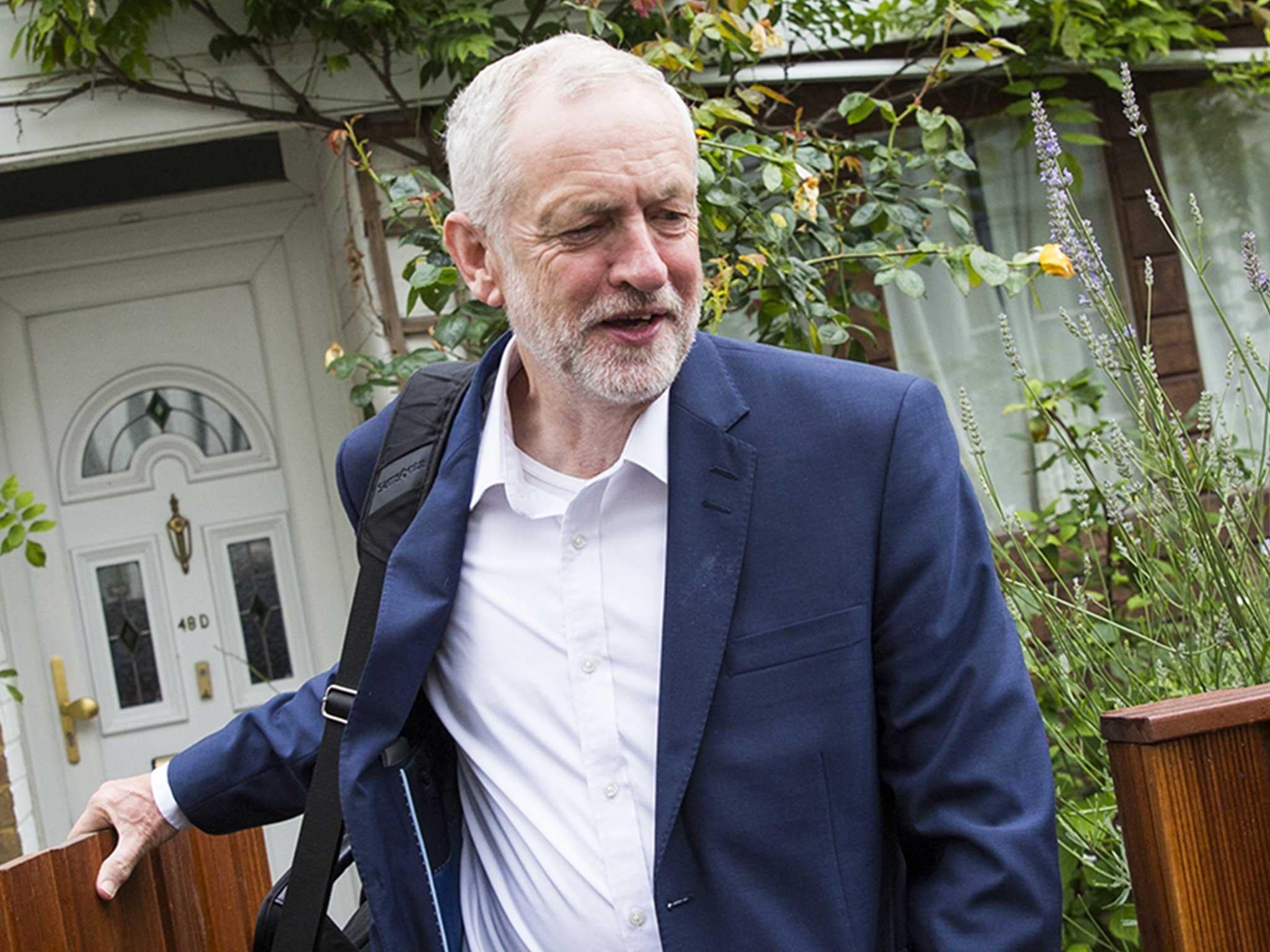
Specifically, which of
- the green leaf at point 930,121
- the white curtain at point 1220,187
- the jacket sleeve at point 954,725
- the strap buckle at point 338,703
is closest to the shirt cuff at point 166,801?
the strap buckle at point 338,703

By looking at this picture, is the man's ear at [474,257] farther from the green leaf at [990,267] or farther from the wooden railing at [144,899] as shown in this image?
the green leaf at [990,267]

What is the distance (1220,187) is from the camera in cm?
482

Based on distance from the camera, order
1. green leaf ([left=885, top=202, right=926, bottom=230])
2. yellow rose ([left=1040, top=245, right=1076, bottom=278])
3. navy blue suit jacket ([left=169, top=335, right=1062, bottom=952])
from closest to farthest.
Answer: navy blue suit jacket ([left=169, top=335, right=1062, bottom=952]), yellow rose ([left=1040, top=245, right=1076, bottom=278]), green leaf ([left=885, top=202, right=926, bottom=230])

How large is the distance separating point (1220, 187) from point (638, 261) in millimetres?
3903

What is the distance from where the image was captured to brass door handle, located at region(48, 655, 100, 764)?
4254 mm

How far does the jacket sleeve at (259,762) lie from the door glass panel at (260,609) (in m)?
2.52

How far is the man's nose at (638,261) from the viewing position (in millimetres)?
1597

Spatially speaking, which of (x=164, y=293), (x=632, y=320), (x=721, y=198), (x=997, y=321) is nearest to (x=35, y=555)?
(x=164, y=293)

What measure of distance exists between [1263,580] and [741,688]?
2.86 ft

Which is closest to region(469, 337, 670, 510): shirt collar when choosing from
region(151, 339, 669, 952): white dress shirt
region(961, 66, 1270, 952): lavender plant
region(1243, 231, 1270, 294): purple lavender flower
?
region(151, 339, 669, 952): white dress shirt

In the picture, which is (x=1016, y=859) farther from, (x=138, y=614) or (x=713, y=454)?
(x=138, y=614)

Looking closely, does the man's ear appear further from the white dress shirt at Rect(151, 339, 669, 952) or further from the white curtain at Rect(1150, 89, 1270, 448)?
the white curtain at Rect(1150, 89, 1270, 448)

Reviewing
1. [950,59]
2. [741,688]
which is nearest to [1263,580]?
[741,688]

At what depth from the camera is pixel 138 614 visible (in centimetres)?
434
